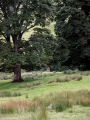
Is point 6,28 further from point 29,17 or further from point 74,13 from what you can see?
point 74,13

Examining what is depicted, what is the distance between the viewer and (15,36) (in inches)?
1346

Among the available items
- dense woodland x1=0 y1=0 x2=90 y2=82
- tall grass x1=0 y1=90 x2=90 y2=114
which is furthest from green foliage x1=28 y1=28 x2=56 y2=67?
tall grass x1=0 y1=90 x2=90 y2=114

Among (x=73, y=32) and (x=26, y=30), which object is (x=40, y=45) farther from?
(x=73, y=32)

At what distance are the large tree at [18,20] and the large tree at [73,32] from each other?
8.09 m

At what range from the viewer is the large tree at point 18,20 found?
3198cm

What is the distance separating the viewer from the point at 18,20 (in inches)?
1302

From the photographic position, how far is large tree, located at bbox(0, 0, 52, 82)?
32.0 m

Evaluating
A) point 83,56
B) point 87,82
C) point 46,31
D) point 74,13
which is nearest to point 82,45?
point 83,56

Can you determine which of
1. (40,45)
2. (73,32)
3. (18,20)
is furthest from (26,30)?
(73,32)

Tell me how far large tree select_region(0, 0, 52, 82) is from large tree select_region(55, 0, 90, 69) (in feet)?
26.6

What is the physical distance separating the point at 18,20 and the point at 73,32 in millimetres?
11972

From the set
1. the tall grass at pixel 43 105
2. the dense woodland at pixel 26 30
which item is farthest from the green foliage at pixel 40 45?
the tall grass at pixel 43 105

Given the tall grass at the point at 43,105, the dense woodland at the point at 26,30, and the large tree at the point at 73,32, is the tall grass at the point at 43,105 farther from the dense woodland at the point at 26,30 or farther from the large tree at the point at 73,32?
the large tree at the point at 73,32

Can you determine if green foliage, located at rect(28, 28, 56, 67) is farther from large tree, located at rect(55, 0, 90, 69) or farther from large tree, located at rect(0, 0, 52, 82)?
large tree, located at rect(55, 0, 90, 69)
